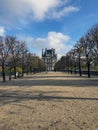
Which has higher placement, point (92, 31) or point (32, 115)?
point (92, 31)

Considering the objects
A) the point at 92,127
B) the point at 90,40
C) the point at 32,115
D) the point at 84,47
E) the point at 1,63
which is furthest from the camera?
the point at 84,47

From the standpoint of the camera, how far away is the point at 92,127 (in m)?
9.73

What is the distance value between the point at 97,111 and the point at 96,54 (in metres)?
41.8

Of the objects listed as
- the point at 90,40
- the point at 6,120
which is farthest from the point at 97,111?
the point at 90,40

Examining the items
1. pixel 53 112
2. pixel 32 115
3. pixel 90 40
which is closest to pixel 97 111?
pixel 53 112

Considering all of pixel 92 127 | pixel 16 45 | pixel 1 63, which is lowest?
pixel 92 127

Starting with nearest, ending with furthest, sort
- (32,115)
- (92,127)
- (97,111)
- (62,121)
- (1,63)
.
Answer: (92,127) → (62,121) → (32,115) → (97,111) → (1,63)

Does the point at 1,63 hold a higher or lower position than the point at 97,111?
higher

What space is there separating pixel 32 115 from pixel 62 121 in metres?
1.95

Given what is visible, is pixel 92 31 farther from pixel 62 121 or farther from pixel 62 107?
pixel 62 121

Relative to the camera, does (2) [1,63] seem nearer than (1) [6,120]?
No

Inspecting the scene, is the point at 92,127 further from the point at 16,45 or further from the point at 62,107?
the point at 16,45

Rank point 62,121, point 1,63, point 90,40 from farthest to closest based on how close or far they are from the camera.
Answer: point 90,40
point 1,63
point 62,121

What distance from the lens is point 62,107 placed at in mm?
14656
